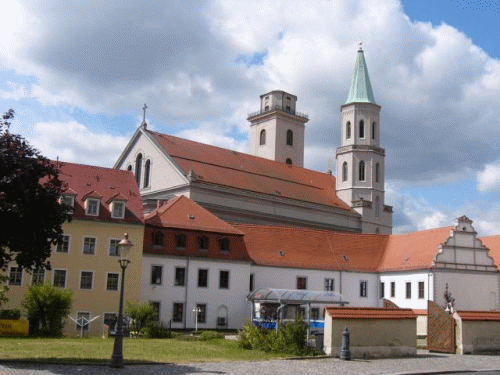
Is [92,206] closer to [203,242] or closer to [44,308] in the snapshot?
[203,242]

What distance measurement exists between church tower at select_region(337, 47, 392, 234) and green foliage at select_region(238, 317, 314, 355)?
51726mm

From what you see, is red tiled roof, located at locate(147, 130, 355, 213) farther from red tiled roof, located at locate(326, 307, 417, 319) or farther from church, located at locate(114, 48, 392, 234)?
red tiled roof, located at locate(326, 307, 417, 319)

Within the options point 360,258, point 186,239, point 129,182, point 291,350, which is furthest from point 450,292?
point 291,350

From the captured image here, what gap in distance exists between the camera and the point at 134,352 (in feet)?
77.8

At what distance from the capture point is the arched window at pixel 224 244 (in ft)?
157

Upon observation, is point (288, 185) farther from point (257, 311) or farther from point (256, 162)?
point (257, 311)

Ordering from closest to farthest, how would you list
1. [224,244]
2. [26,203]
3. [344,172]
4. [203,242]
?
1. [26,203]
2. [203,242]
3. [224,244]
4. [344,172]

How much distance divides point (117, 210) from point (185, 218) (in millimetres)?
6507

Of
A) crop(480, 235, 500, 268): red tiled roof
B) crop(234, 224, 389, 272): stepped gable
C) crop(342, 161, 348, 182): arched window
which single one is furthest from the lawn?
crop(342, 161, 348, 182): arched window

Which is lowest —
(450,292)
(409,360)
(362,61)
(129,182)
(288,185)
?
(409,360)

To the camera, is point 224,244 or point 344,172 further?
point 344,172

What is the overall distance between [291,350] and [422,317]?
2161 centimetres

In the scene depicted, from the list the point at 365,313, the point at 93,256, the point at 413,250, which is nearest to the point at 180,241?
the point at 93,256

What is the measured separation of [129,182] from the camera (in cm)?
4562
